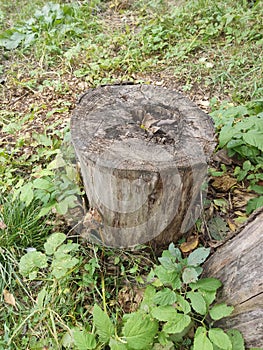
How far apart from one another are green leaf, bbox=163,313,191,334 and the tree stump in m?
0.55

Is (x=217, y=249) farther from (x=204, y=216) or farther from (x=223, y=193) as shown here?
(x=223, y=193)

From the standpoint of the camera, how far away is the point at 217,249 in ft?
6.66

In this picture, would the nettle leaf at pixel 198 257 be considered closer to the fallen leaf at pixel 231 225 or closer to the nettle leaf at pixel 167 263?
the nettle leaf at pixel 167 263

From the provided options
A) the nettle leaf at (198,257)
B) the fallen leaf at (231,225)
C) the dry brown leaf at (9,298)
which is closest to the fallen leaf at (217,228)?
the fallen leaf at (231,225)

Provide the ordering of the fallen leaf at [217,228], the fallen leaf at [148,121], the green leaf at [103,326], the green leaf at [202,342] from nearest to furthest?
1. the green leaf at [202,342]
2. the green leaf at [103,326]
3. the fallen leaf at [148,121]
4. the fallen leaf at [217,228]

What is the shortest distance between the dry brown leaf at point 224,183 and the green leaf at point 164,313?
113 cm

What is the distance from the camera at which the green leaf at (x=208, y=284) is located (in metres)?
1.84

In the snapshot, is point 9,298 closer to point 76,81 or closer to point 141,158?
point 141,158

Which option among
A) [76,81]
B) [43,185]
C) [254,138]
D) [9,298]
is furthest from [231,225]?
[76,81]

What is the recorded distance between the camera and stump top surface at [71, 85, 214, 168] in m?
1.86

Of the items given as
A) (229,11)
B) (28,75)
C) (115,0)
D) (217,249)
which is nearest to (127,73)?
(28,75)

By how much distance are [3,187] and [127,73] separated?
1952mm

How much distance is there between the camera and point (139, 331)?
1.76 m

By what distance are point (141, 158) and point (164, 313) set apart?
29.5 inches
